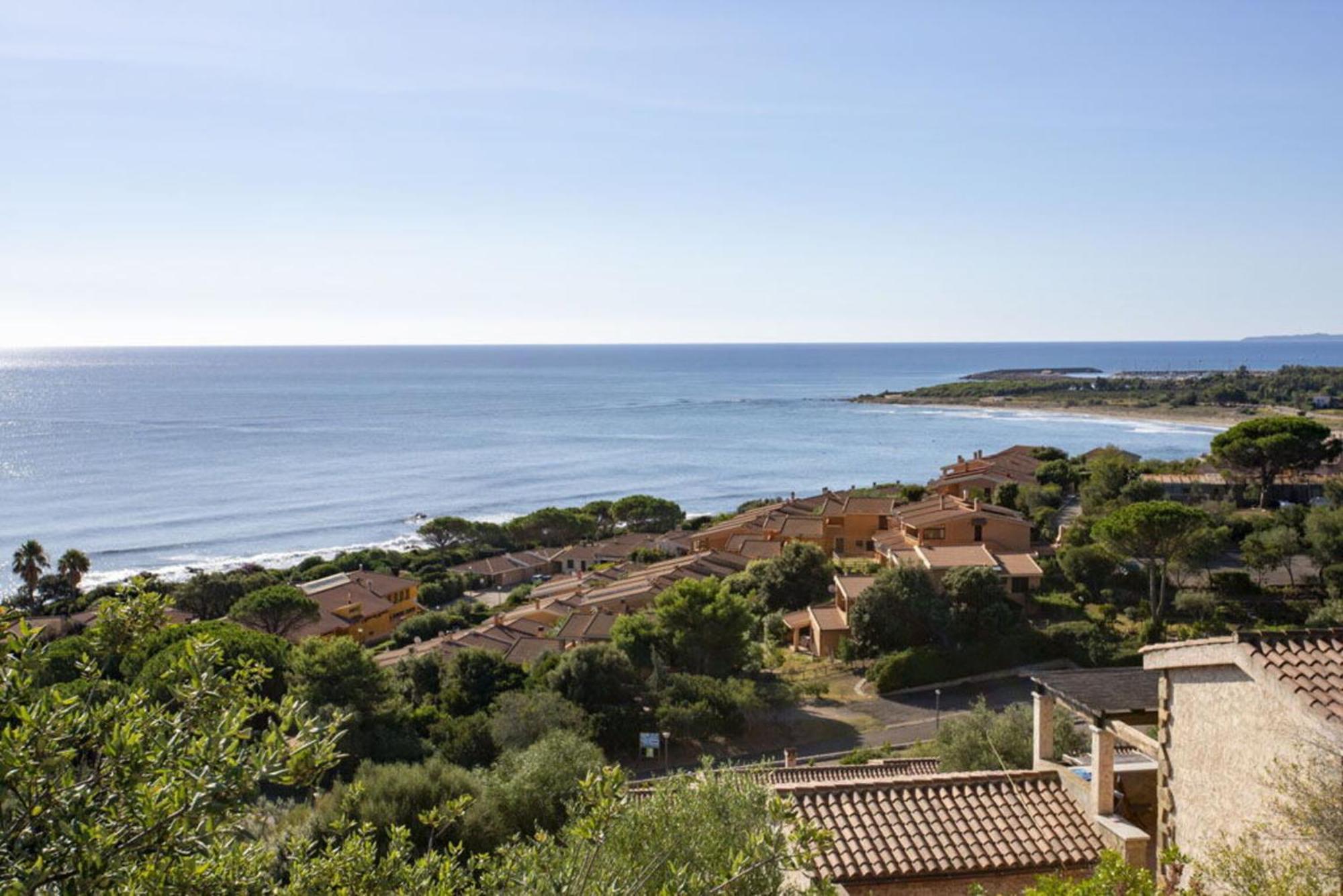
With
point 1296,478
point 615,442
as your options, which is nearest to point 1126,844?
point 1296,478

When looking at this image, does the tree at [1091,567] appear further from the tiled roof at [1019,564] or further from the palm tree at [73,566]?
the palm tree at [73,566]

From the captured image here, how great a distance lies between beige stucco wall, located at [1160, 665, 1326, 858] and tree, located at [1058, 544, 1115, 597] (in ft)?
84.7

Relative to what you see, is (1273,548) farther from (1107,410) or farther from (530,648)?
(1107,410)

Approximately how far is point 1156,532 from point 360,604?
29.1m

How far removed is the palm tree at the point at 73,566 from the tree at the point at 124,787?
4740cm

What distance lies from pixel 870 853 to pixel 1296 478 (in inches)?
1884

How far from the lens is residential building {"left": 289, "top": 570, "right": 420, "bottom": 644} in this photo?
38.5 meters

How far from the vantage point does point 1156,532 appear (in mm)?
29203

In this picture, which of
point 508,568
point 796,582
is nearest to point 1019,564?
point 796,582

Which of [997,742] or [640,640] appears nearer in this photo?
[997,742]

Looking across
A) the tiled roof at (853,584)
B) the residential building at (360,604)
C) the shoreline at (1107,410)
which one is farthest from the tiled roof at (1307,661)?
the shoreline at (1107,410)

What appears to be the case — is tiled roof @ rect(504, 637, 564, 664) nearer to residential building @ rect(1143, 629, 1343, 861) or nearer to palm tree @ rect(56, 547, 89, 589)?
residential building @ rect(1143, 629, 1343, 861)

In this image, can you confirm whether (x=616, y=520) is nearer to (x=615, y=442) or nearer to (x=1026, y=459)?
(x=1026, y=459)

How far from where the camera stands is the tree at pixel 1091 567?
31.2 m
